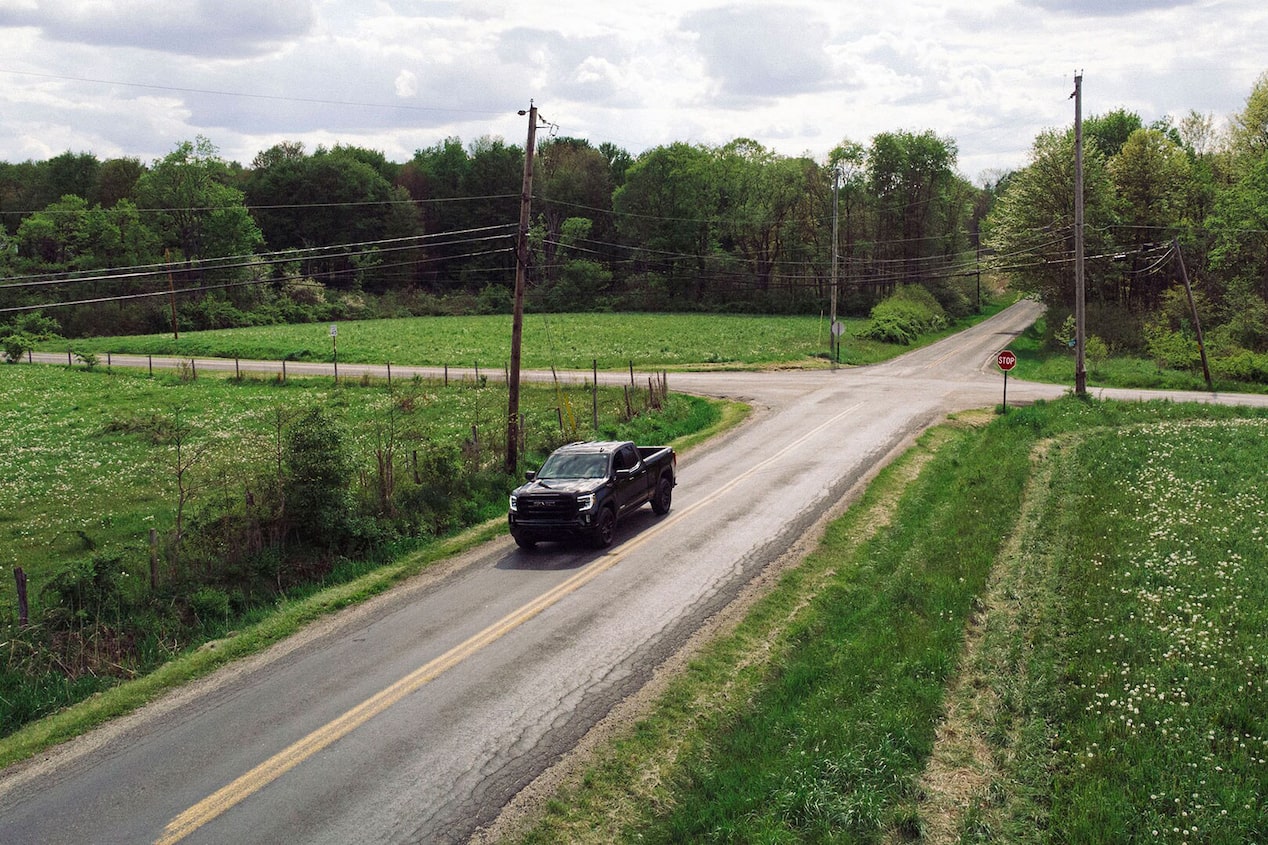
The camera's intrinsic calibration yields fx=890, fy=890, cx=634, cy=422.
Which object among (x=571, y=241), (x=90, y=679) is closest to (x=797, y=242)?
(x=571, y=241)

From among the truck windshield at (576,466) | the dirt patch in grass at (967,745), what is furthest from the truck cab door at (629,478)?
the dirt patch in grass at (967,745)

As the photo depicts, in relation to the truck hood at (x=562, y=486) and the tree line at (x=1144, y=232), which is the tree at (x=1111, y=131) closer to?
the tree line at (x=1144, y=232)

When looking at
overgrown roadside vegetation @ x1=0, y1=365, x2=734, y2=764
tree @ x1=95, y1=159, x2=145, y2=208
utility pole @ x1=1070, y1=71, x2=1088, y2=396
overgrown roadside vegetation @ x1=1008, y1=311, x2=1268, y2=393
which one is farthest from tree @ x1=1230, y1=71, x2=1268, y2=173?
tree @ x1=95, y1=159, x2=145, y2=208

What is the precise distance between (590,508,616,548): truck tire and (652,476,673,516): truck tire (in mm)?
2310

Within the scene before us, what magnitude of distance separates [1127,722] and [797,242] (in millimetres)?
93409

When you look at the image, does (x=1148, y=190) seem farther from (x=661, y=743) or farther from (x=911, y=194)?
(x=661, y=743)

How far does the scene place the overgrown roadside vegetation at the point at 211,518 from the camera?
1280 centimetres

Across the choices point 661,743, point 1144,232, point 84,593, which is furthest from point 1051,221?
point 84,593

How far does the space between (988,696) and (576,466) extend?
399 inches

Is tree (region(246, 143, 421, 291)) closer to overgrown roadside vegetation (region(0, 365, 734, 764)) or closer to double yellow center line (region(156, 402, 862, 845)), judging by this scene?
overgrown roadside vegetation (region(0, 365, 734, 764))

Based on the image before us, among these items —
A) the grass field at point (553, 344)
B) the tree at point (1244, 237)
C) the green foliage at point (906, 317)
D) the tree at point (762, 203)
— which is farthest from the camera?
the tree at point (762, 203)

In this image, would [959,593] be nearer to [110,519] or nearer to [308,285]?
[110,519]

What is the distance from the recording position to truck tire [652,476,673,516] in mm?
20347

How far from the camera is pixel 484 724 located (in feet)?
34.5
